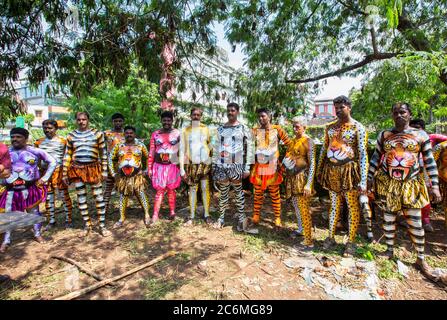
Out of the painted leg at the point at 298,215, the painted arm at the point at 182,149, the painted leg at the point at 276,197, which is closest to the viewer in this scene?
the painted leg at the point at 298,215

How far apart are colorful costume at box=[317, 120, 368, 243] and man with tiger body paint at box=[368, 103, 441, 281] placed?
272mm

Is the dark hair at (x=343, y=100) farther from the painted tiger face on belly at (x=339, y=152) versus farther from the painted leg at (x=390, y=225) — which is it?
the painted leg at (x=390, y=225)

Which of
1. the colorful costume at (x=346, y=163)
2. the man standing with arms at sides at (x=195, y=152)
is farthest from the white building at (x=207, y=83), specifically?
the colorful costume at (x=346, y=163)

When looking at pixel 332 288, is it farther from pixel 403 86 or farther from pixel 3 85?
pixel 3 85

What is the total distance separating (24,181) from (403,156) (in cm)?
478

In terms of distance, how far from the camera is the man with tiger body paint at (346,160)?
335cm

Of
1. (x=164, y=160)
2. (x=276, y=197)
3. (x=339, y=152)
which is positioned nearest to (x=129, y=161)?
(x=164, y=160)

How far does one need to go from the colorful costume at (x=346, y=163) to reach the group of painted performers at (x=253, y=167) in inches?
0.5

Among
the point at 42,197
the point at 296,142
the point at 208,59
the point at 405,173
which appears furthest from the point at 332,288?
the point at 208,59

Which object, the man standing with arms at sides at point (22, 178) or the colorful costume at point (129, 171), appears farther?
the colorful costume at point (129, 171)

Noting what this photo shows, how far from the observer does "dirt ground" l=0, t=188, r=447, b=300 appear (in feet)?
9.33

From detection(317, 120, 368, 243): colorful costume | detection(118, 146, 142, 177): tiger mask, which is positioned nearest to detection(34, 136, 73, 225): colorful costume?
detection(118, 146, 142, 177): tiger mask
